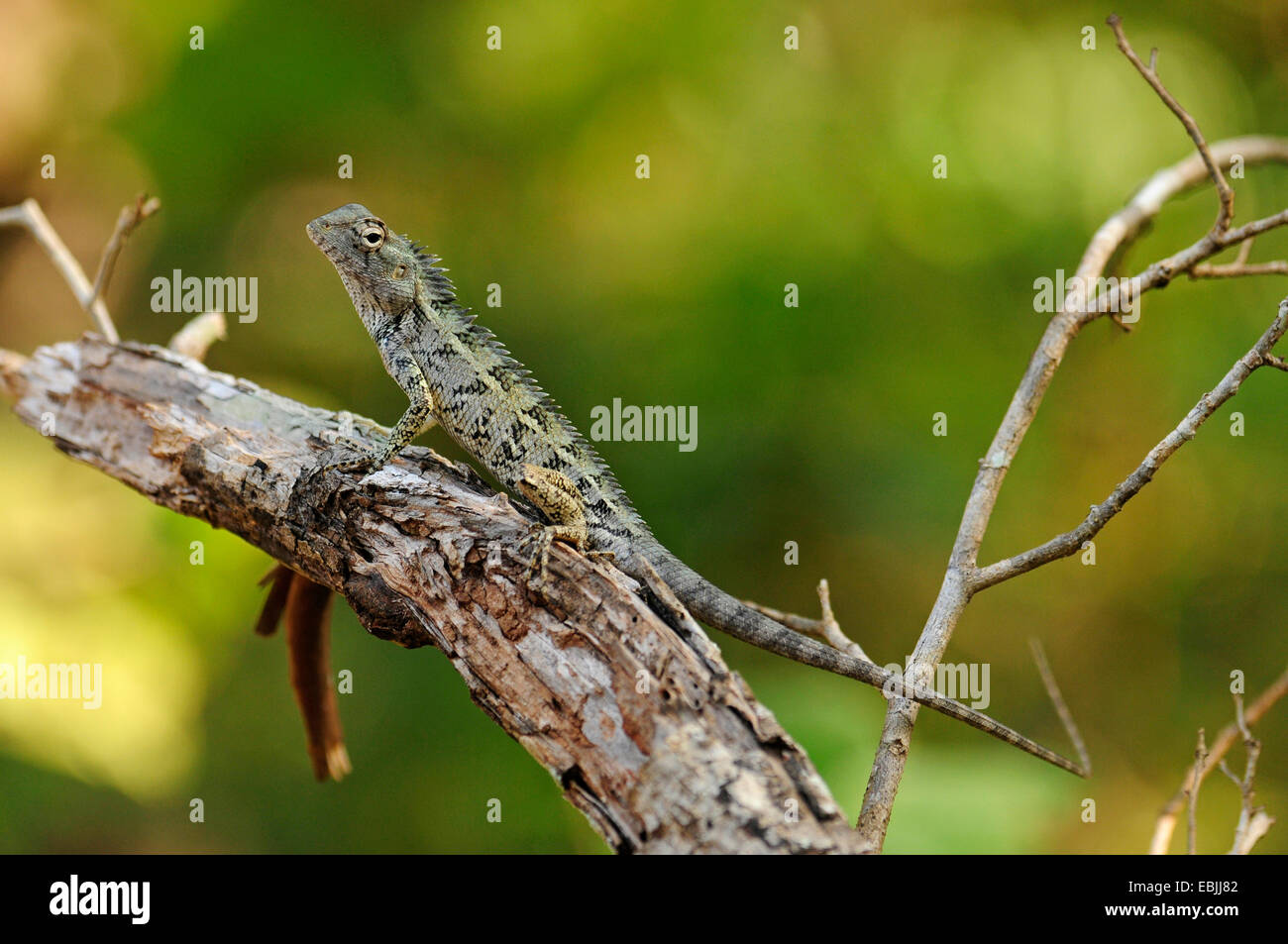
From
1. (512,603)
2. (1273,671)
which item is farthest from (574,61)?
(1273,671)

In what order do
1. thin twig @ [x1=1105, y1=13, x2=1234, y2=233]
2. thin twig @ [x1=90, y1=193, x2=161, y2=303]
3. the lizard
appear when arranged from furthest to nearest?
thin twig @ [x1=90, y1=193, x2=161, y2=303], the lizard, thin twig @ [x1=1105, y1=13, x2=1234, y2=233]

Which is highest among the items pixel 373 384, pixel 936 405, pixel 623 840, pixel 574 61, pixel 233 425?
pixel 574 61

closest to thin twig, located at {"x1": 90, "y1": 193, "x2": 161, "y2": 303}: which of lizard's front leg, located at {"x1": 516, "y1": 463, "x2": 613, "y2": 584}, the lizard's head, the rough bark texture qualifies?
the rough bark texture

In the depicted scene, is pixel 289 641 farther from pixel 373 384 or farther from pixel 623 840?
pixel 373 384

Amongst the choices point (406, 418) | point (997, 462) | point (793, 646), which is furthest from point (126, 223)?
point (997, 462)

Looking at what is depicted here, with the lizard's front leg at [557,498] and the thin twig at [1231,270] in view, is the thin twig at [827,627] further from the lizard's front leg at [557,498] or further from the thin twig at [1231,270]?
the thin twig at [1231,270]

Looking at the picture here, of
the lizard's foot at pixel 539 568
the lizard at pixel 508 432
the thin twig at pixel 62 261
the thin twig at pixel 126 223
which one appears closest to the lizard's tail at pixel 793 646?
the lizard at pixel 508 432

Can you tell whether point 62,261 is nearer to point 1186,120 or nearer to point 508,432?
point 508,432

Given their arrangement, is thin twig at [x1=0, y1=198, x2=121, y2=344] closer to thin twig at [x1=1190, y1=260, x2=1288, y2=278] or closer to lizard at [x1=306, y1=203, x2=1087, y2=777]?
lizard at [x1=306, y1=203, x2=1087, y2=777]
